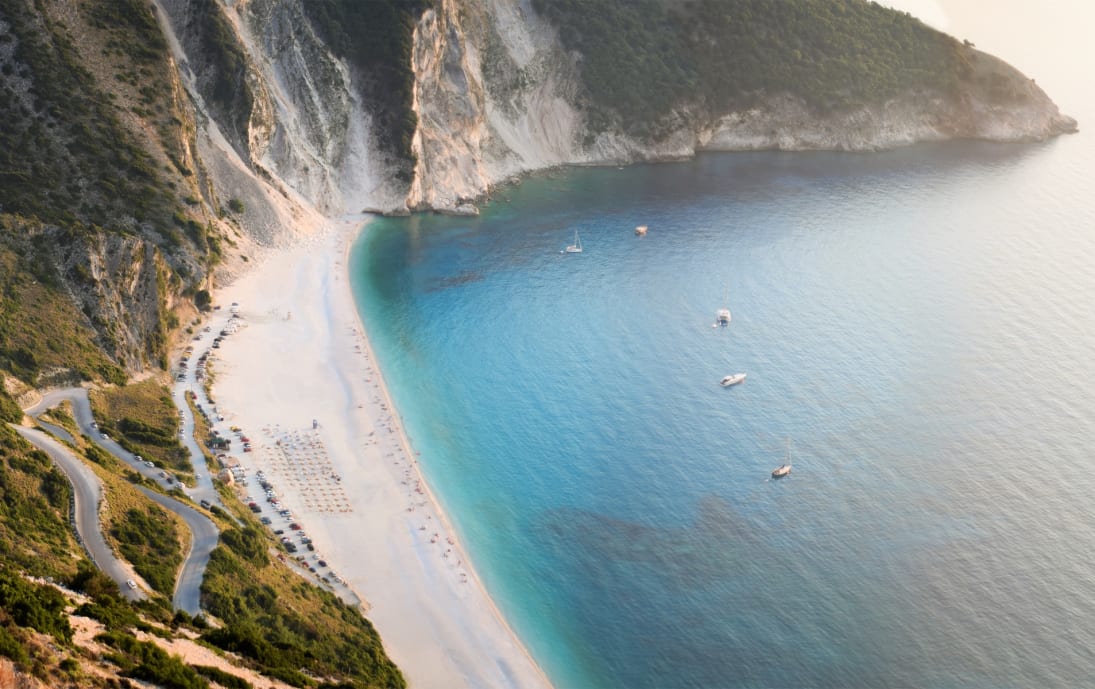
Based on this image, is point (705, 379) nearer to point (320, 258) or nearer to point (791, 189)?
point (320, 258)

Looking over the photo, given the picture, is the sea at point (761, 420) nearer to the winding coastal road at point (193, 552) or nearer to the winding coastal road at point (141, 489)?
the winding coastal road at point (141, 489)

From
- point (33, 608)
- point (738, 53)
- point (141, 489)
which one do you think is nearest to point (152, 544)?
point (141, 489)

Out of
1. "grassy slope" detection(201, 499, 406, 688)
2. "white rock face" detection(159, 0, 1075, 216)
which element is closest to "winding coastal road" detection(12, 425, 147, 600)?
"grassy slope" detection(201, 499, 406, 688)

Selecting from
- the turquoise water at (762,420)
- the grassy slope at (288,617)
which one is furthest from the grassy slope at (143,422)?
the turquoise water at (762,420)

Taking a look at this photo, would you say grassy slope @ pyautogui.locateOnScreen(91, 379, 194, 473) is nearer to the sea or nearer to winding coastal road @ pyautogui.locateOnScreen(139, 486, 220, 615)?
winding coastal road @ pyautogui.locateOnScreen(139, 486, 220, 615)

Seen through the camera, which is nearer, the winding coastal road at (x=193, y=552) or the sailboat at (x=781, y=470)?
the winding coastal road at (x=193, y=552)

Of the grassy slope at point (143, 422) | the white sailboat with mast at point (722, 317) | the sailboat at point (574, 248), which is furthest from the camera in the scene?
the sailboat at point (574, 248)

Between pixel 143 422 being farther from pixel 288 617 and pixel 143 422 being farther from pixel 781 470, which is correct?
pixel 781 470
